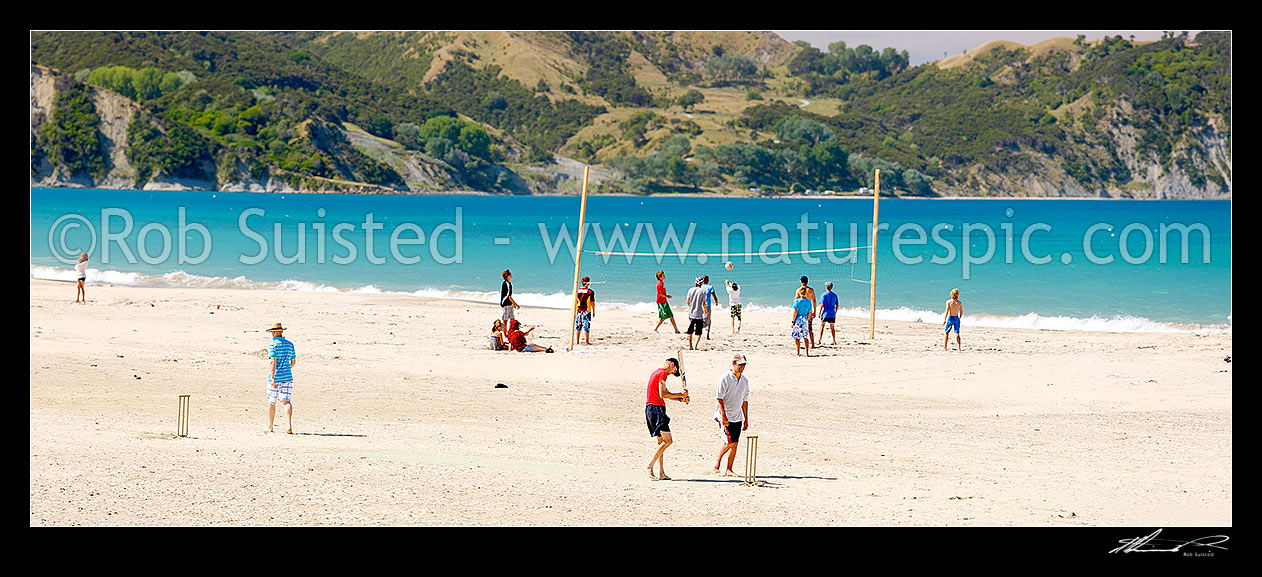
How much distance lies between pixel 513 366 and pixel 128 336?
659 centimetres

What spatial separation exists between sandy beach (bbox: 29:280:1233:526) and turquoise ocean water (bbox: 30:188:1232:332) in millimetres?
7576

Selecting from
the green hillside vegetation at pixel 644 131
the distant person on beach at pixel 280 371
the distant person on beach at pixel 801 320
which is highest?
the green hillside vegetation at pixel 644 131

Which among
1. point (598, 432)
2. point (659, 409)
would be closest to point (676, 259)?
point (598, 432)

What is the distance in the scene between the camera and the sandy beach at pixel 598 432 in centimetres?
952

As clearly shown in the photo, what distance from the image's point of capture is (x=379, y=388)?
14781 mm

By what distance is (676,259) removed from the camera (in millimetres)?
48938

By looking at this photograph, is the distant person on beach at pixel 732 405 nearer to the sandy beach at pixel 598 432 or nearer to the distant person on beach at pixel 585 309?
the sandy beach at pixel 598 432

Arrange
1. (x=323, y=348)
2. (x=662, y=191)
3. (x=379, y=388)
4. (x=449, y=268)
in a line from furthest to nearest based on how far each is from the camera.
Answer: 1. (x=662, y=191)
2. (x=449, y=268)
3. (x=323, y=348)
4. (x=379, y=388)

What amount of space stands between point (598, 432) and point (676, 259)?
36554mm

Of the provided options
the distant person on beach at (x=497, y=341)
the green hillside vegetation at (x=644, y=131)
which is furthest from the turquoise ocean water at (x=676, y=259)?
the green hillside vegetation at (x=644, y=131)

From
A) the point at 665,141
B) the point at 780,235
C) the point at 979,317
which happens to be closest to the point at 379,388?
the point at 979,317

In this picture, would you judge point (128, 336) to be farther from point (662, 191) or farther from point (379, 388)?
point (662, 191)

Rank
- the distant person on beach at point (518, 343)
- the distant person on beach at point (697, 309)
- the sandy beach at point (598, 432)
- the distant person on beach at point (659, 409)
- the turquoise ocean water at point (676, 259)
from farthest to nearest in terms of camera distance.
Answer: the turquoise ocean water at point (676, 259) → the distant person on beach at point (697, 309) → the distant person on beach at point (518, 343) → the distant person on beach at point (659, 409) → the sandy beach at point (598, 432)

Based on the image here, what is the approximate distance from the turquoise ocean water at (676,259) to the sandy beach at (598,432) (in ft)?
24.9
